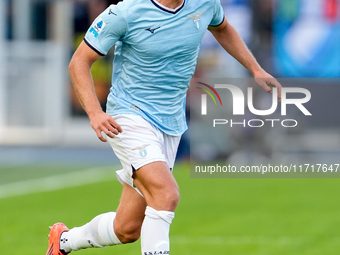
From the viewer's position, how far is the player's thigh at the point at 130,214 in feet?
17.1

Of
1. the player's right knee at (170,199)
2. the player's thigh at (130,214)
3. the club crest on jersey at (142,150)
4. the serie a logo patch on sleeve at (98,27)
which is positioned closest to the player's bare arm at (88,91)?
the serie a logo patch on sleeve at (98,27)

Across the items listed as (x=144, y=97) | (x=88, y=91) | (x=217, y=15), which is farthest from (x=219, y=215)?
(x=88, y=91)

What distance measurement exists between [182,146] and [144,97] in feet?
34.5

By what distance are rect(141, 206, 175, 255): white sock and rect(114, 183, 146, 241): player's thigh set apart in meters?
0.37

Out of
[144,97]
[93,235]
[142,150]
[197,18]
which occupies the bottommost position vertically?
[93,235]

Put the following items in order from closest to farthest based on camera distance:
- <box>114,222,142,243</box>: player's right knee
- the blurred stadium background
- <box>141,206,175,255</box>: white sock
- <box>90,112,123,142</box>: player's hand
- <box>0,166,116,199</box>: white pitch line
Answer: <box>90,112,123,142</box>: player's hand < <box>141,206,175,255</box>: white sock < <box>114,222,142,243</box>: player's right knee < the blurred stadium background < <box>0,166,116,199</box>: white pitch line

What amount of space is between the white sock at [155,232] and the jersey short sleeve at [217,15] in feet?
5.22

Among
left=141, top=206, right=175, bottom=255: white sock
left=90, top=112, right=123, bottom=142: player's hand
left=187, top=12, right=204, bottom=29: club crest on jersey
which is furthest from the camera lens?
left=187, top=12, right=204, bottom=29: club crest on jersey

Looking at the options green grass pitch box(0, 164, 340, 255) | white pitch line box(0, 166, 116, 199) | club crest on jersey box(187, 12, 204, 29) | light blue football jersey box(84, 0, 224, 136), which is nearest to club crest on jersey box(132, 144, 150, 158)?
light blue football jersey box(84, 0, 224, 136)

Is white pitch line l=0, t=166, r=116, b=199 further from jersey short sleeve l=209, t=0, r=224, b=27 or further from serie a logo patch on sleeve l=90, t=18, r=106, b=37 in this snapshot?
serie a logo patch on sleeve l=90, t=18, r=106, b=37

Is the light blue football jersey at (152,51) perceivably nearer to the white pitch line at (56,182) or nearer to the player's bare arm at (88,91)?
the player's bare arm at (88,91)

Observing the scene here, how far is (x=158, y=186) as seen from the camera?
15.8ft

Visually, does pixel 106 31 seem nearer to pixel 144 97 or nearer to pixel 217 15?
pixel 144 97

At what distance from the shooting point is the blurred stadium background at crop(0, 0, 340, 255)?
26.1 ft
